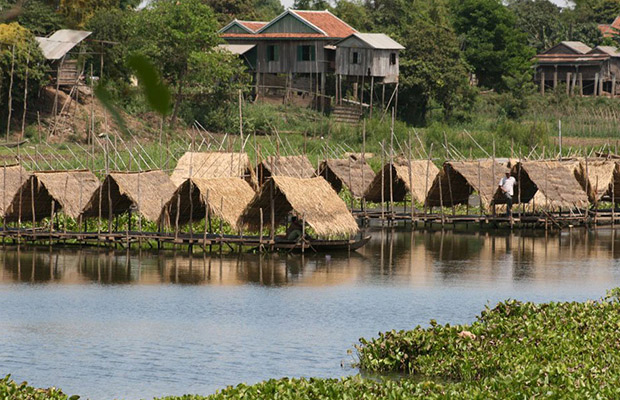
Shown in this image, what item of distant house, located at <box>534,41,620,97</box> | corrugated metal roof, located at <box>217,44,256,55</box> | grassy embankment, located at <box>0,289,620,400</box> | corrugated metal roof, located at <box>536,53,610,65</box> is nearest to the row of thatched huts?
grassy embankment, located at <box>0,289,620,400</box>

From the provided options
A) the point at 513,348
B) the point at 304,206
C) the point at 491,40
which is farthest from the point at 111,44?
the point at 491,40

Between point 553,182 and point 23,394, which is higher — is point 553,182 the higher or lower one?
the higher one

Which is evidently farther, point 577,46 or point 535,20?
point 577,46

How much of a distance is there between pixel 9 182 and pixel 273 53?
2208 cm

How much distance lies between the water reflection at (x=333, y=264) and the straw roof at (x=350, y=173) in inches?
156

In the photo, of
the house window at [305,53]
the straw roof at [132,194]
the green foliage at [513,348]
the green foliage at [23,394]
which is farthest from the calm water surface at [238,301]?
the house window at [305,53]

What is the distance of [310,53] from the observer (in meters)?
41.3

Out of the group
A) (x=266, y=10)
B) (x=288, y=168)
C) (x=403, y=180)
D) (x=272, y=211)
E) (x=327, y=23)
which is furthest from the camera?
(x=266, y=10)

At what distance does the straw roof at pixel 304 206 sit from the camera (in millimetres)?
18875

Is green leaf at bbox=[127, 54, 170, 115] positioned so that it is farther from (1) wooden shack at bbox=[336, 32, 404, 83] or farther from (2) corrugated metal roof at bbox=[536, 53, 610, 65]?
(2) corrugated metal roof at bbox=[536, 53, 610, 65]

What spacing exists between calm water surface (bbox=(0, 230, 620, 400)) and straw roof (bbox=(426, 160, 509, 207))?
Result: 2.01 meters

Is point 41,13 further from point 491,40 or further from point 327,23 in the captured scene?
point 491,40

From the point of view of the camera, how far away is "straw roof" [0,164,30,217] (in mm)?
20781

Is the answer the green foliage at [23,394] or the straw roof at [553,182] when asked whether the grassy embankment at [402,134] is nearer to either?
the straw roof at [553,182]
